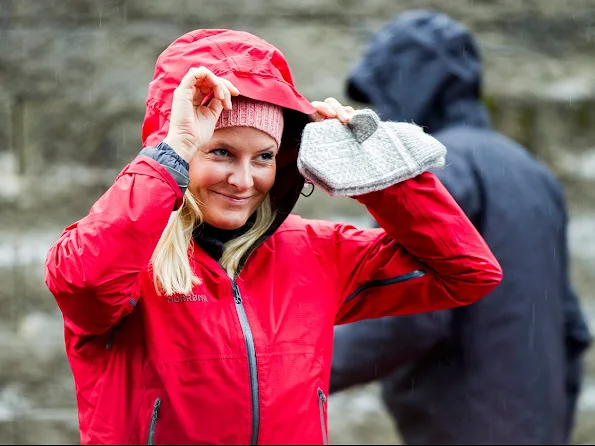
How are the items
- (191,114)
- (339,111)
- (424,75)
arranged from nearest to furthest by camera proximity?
(191,114) → (339,111) → (424,75)

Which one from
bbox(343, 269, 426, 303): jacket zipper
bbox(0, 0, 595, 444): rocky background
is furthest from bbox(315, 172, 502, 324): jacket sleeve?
bbox(0, 0, 595, 444): rocky background

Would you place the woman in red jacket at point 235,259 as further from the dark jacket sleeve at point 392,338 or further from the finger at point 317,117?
the dark jacket sleeve at point 392,338

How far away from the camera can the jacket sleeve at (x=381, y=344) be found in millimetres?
3240

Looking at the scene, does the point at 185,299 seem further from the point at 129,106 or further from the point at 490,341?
the point at 129,106

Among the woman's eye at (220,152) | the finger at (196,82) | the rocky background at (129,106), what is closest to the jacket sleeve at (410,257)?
the woman's eye at (220,152)

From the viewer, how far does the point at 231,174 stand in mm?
2195

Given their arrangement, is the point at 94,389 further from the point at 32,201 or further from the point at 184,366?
the point at 32,201

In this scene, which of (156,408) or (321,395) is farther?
(321,395)

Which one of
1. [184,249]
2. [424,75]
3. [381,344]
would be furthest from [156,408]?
[424,75]

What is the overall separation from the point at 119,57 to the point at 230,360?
2.72 meters

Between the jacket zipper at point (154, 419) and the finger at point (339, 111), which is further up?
the finger at point (339, 111)

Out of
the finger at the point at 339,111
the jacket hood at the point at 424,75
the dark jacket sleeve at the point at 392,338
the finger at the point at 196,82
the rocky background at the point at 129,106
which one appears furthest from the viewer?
the rocky background at the point at 129,106

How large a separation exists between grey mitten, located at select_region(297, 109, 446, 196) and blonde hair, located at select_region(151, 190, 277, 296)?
19 centimetres

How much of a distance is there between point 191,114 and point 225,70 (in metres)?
0.17
